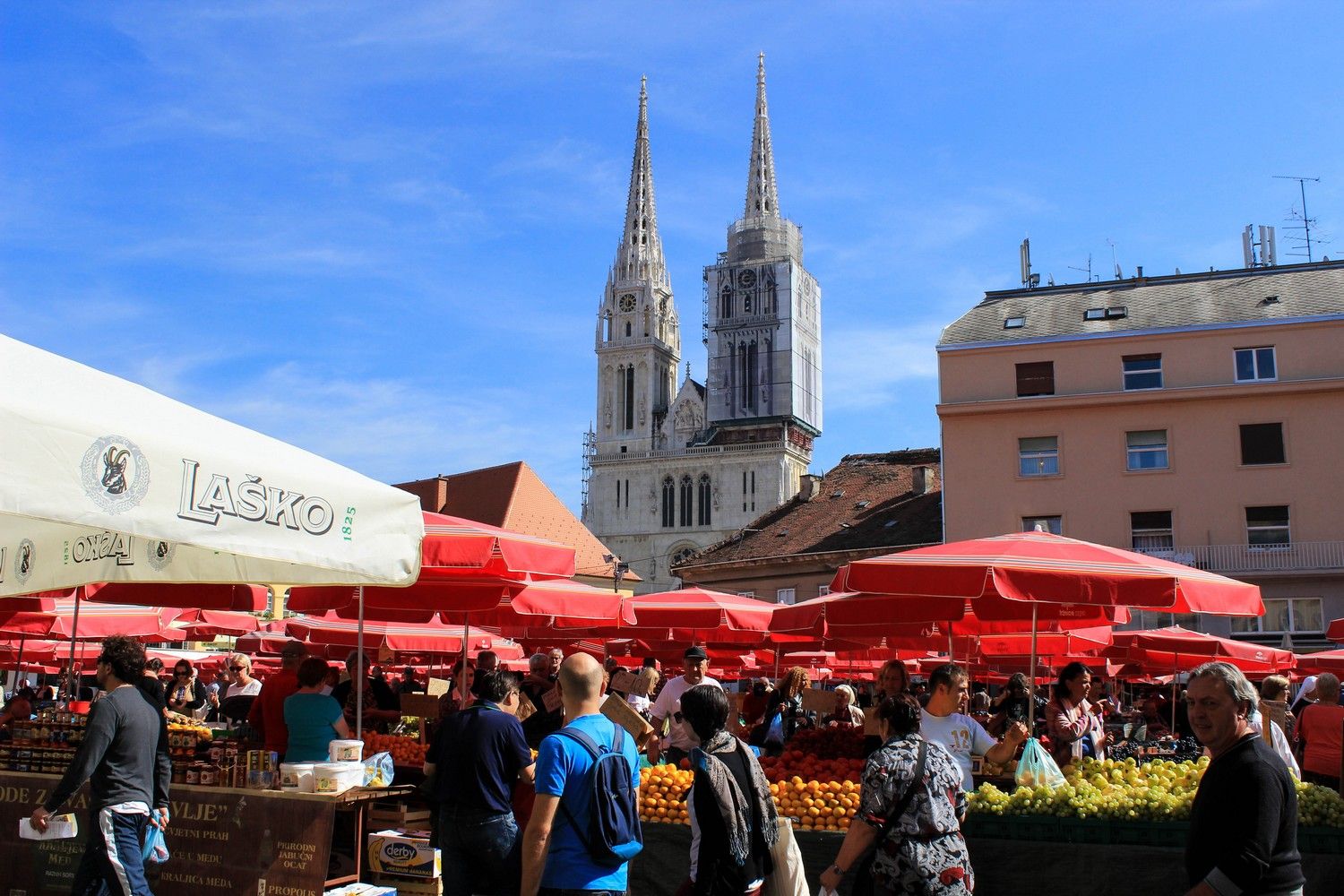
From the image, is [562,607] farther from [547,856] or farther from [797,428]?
[797,428]

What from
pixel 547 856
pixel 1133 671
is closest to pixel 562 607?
pixel 547 856

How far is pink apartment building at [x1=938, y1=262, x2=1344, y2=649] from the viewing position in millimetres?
35250

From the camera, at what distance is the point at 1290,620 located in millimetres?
34469

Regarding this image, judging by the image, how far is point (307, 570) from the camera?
6000mm

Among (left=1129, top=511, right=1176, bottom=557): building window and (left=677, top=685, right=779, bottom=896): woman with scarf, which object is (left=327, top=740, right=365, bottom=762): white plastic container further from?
(left=1129, top=511, right=1176, bottom=557): building window

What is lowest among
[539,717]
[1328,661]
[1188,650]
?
[539,717]

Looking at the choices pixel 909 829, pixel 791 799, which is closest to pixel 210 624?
pixel 791 799

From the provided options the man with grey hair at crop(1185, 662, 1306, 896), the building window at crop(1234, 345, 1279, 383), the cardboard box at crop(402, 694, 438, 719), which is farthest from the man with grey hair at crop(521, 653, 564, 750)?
the building window at crop(1234, 345, 1279, 383)

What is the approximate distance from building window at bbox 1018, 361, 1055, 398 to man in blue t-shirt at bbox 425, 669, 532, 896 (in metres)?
34.2

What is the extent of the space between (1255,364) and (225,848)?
3559 cm

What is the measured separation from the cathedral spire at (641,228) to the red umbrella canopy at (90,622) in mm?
112516

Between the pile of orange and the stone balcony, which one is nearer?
the pile of orange

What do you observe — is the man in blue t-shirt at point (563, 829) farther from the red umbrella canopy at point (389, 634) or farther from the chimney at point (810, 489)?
the chimney at point (810, 489)

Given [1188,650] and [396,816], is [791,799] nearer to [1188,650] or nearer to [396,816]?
[396,816]
